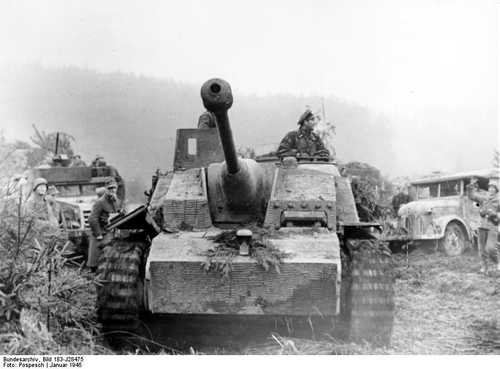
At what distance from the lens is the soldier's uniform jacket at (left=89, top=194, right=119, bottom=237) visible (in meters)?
9.22

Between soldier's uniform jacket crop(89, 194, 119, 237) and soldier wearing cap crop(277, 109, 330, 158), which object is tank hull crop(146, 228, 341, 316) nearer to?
soldier wearing cap crop(277, 109, 330, 158)

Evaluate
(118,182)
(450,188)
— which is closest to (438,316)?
(450,188)

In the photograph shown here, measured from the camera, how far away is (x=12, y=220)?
17.2ft

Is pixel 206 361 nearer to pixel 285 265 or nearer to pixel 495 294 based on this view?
pixel 285 265

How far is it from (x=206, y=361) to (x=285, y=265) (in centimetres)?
107

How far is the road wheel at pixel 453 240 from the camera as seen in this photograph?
539 inches

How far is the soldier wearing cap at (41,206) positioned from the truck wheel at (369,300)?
289 cm

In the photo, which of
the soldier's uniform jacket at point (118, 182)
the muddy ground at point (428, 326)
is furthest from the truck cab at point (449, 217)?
the soldier's uniform jacket at point (118, 182)

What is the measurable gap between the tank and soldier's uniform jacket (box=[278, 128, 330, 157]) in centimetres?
193

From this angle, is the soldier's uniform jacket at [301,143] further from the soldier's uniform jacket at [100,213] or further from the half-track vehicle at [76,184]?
the half-track vehicle at [76,184]

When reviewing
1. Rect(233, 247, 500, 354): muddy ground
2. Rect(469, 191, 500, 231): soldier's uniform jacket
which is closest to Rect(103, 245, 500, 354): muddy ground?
Rect(233, 247, 500, 354): muddy ground

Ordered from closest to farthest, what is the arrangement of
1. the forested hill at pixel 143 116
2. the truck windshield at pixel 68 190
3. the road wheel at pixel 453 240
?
the road wheel at pixel 453 240, the truck windshield at pixel 68 190, the forested hill at pixel 143 116

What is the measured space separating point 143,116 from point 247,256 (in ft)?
82.5

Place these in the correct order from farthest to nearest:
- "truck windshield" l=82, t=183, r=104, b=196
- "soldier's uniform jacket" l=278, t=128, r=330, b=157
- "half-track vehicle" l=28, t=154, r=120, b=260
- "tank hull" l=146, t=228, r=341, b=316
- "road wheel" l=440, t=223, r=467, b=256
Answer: "truck windshield" l=82, t=183, r=104, b=196 → "road wheel" l=440, t=223, r=467, b=256 → "half-track vehicle" l=28, t=154, r=120, b=260 → "soldier's uniform jacket" l=278, t=128, r=330, b=157 → "tank hull" l=146, t=228, r=341, b=316
